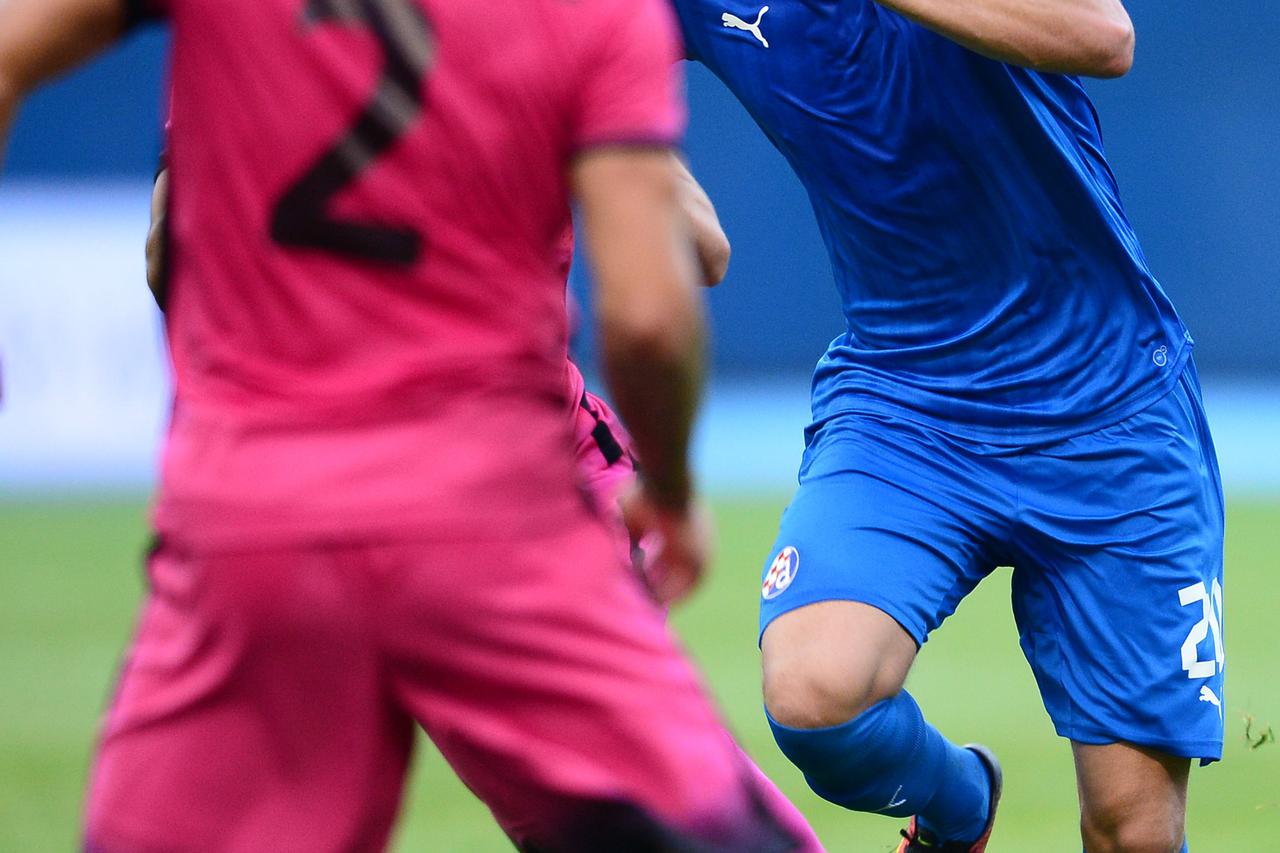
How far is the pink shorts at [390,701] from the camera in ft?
6.88

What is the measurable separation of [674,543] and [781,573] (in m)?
1.43

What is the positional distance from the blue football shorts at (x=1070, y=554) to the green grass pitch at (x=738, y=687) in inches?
46.5

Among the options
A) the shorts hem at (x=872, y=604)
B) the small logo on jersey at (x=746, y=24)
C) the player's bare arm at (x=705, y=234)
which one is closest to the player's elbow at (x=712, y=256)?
the player's bare arm at (x=705, y=234)

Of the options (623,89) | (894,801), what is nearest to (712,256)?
(894,801)

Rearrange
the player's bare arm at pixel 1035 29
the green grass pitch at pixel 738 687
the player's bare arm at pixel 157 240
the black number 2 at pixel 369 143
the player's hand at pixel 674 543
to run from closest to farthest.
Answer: the black number 2 at pixel 369 143 < the player's hand at pixel 674 543 < the player's bare arm at pixel 157 240 < the player's bare arm at pixel 1035 29 < the green grass pitch at pixel 738 687

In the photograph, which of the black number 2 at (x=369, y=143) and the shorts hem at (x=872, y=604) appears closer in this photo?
the black number 2 at (x=369, y=143)

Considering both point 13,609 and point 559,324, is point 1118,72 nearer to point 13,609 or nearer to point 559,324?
point 559,324

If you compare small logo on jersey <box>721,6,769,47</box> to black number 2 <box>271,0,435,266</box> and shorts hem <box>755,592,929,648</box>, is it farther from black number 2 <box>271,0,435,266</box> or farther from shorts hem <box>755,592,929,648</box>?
black number 2 <box>271,0,435,266</box>

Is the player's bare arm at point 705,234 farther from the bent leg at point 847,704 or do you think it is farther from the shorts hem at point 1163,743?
the shorts hem at point 1163,743

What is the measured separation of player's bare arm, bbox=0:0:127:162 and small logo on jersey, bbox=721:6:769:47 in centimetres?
190

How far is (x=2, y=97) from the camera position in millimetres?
2115

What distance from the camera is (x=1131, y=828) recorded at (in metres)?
3.68

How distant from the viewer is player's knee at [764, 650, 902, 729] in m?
3.52

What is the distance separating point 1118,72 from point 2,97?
220cm
